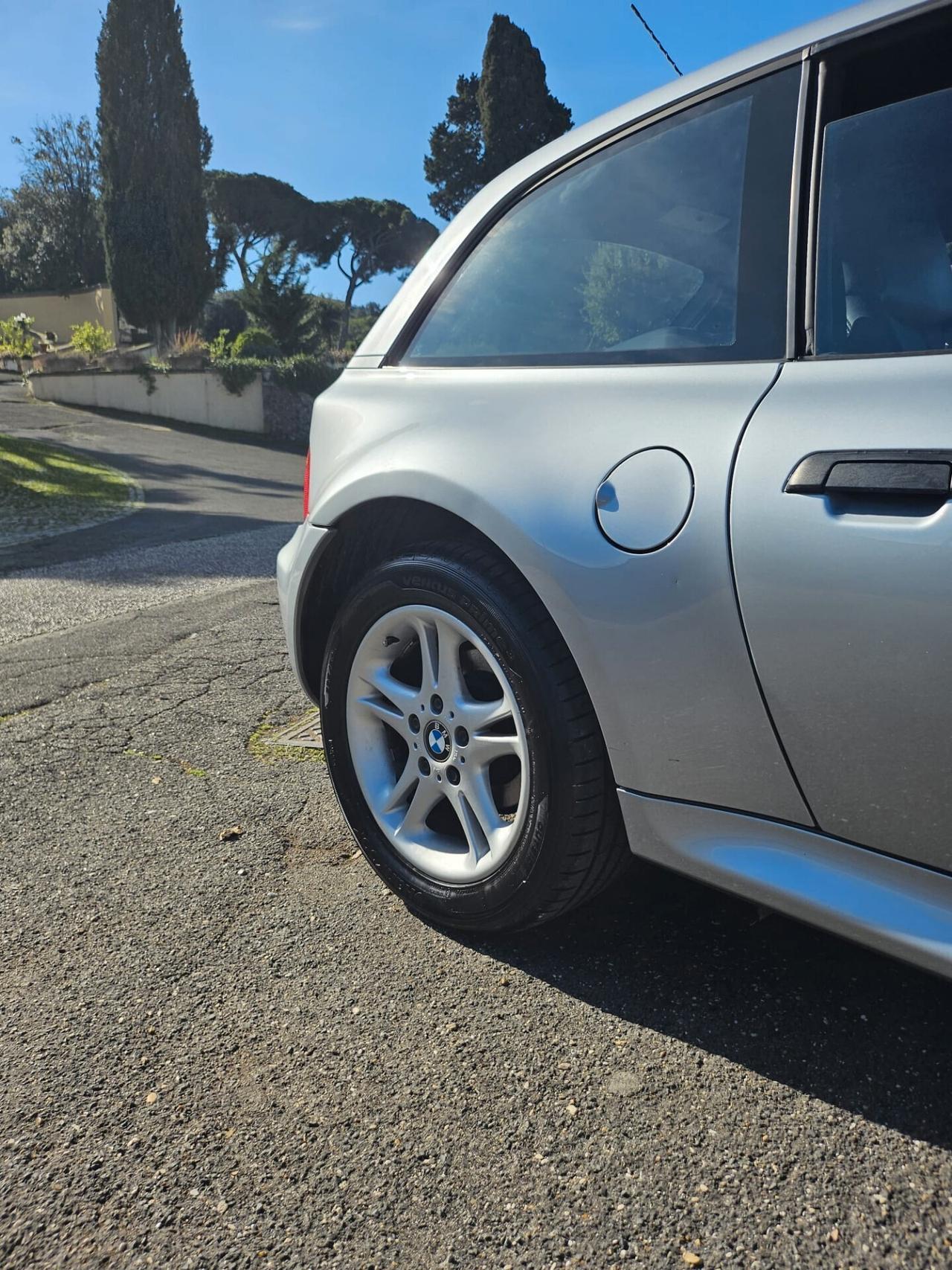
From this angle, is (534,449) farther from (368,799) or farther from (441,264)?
(368,799)

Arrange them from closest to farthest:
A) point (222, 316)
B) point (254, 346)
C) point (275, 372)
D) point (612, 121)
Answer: point (612, 121) < point (275, 372) < point (254, 346) < point (222, 316)

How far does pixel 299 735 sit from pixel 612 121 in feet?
7.08

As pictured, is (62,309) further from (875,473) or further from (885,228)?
(875,473)

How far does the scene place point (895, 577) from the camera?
1368 mm

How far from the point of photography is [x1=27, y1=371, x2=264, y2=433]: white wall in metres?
27.1

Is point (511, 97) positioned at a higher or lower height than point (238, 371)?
higher

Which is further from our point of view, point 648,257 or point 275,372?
point 275,372

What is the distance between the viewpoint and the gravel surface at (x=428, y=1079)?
1.38 m

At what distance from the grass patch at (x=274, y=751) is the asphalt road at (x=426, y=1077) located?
0.58 m

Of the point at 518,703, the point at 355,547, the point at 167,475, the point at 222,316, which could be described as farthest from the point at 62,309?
the point at 518,703

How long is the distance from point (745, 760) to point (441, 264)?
1407mm

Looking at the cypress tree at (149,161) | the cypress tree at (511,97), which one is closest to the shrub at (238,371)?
the cypress tree at (149,161)

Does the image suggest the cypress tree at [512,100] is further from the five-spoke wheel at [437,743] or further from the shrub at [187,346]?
the five-spoke wheel at [437,743]

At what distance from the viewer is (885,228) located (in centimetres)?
162
